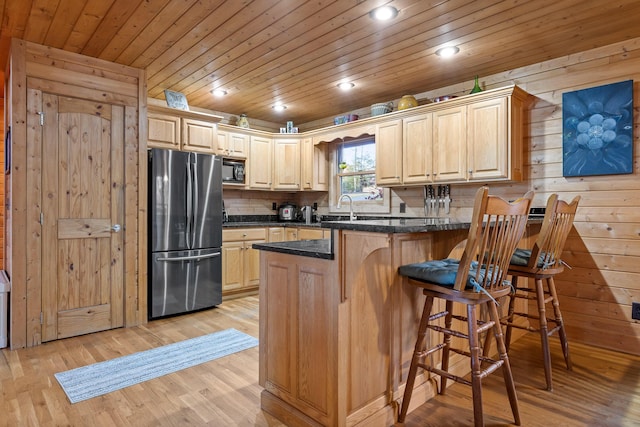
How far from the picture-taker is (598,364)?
261 centimetres

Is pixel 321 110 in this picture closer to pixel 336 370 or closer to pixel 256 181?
pixel 256 181

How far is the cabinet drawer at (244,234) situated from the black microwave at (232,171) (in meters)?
0.70

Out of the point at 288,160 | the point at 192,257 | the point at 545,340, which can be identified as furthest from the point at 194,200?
the point at 545,340

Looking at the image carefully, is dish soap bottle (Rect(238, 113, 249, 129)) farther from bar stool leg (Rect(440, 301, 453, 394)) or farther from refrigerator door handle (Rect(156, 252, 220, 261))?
bar stool leg (Rect(440, 301, 453, 394))

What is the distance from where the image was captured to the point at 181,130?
4035mm

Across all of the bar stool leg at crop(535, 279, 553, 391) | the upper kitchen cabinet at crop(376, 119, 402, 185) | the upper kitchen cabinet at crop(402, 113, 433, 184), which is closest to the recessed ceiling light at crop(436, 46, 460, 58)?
the upper kitchen cabinet at crop(402, 113, 433, 184)

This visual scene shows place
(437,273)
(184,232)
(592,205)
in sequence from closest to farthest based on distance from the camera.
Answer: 1. (437,273)
2. (592,205)
3. (184,232)

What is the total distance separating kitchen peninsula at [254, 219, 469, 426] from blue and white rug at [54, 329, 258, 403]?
2.95 ft

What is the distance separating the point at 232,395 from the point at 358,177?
3.33m

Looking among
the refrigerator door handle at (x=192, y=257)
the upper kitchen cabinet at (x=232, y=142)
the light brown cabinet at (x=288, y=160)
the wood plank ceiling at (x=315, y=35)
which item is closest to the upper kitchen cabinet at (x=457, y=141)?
the wood plank ceiling at (x=315, y=35)

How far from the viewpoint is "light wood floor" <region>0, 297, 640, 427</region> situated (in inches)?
74.8

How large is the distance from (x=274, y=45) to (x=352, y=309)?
231 centimetres

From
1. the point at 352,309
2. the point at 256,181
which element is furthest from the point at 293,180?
the point at 352,309

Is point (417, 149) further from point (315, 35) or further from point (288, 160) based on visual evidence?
point (288, 160)
